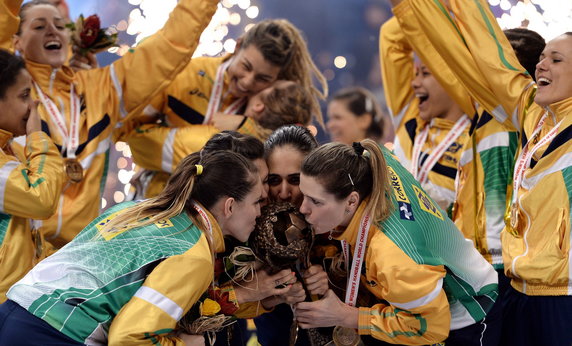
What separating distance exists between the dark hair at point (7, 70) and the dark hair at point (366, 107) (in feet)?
9.32

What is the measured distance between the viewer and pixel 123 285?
2.65 m

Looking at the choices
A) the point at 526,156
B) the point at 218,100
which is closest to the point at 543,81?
the point at 526,156

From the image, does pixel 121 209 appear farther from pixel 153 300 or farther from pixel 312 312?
pixel 312 312

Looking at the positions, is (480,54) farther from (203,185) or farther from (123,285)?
(123,285)

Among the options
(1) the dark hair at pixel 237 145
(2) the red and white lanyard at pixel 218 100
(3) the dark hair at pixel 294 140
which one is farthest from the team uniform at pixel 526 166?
(2) the red and white lanyard at pixel 218 100

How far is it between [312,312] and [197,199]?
2.23 feet

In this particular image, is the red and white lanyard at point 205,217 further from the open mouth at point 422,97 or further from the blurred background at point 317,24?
the blurred background at point 317,24

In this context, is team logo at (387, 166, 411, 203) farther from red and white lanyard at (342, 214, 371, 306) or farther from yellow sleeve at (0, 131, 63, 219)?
yellow sleeve at (0, 131, 63, 219)

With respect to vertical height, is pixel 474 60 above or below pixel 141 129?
above

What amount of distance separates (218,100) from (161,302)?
6.19 ft

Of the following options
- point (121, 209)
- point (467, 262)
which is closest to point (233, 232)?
point (121, 209)

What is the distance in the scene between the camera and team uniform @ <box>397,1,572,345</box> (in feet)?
9.96

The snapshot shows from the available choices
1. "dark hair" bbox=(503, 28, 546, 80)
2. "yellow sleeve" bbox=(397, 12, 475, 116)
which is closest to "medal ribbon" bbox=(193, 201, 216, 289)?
"yellow sleeve" bbox=(397, 12, 475, 116)

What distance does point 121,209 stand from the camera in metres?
3.02
